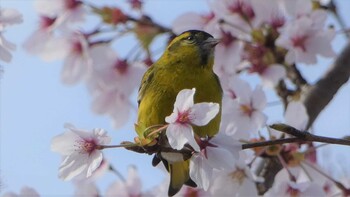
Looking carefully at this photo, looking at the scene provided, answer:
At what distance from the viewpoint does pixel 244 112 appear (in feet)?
9.73

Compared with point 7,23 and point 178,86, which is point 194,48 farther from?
point 7,23

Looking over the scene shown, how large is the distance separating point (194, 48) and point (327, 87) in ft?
2.00


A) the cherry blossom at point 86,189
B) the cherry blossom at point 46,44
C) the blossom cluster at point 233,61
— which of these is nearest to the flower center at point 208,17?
the blossom cluster at point 233,61

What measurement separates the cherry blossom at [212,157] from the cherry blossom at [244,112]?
1012 millimetres

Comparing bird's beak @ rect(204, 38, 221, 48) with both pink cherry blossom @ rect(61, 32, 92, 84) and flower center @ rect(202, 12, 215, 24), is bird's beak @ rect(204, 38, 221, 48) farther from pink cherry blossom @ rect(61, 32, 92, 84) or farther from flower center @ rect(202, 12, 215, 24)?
pink cherry blossom @ rect(61, 32, 92, 84)

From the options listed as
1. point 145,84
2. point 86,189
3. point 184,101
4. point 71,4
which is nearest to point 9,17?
point 145,84

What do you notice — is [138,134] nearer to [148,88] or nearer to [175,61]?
[148,88]

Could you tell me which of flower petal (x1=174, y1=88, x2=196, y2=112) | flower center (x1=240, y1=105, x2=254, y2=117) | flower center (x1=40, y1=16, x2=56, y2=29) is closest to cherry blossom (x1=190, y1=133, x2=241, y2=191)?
flower petal (x1=174, y1=88, x2=196, y2=112)

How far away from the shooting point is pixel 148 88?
250cm

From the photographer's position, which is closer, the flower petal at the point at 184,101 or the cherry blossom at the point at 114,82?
the flower petal at the point at 184,101

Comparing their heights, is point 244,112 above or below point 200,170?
above

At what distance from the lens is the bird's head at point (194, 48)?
2656 mm

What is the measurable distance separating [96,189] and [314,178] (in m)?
0.91

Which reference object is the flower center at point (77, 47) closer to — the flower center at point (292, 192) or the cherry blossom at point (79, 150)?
A: the flower center at point (292, 192)
